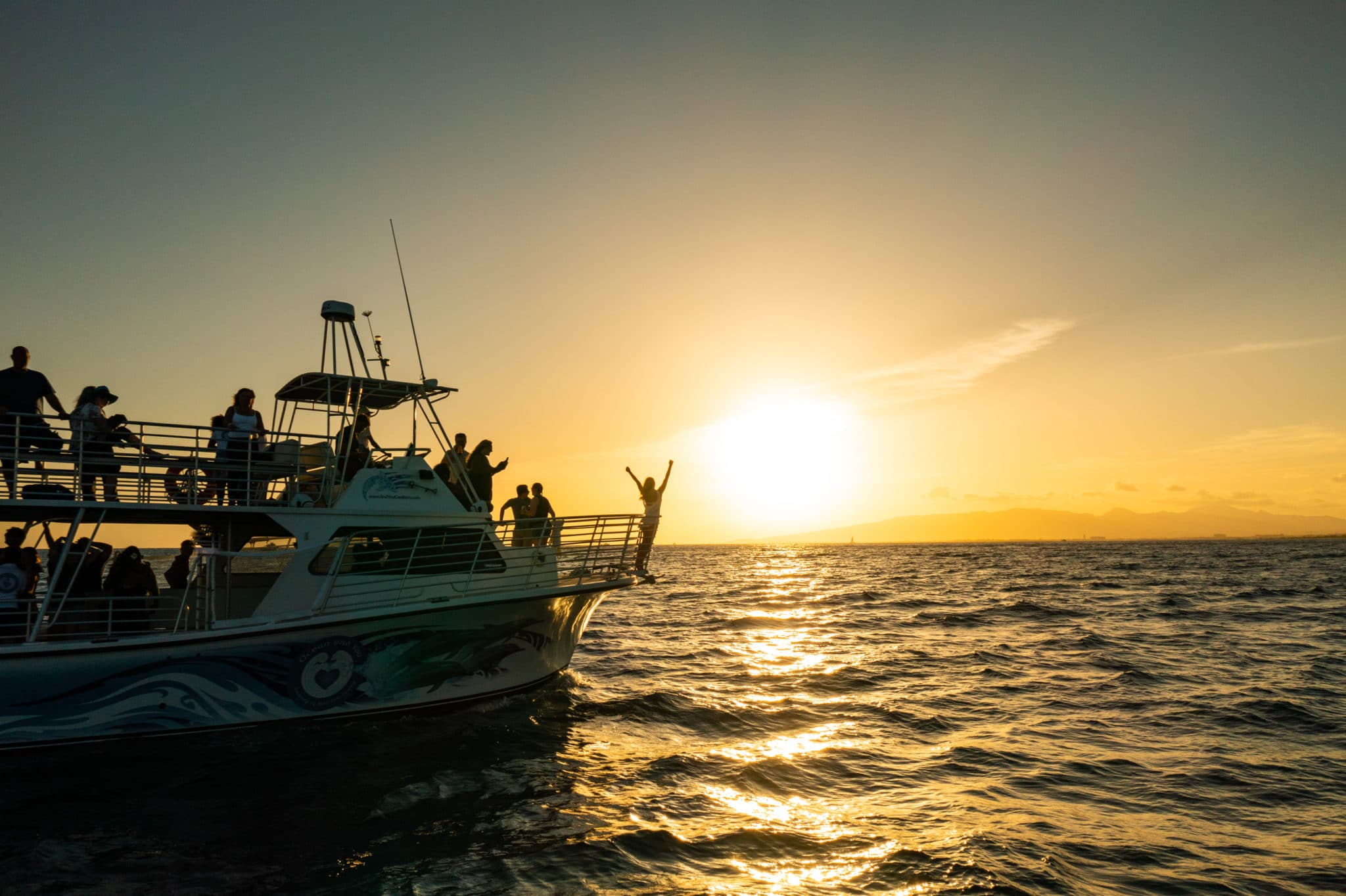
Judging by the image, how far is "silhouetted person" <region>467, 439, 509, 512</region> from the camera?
1248cm

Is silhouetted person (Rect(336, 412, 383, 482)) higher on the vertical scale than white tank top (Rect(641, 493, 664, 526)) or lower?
higher

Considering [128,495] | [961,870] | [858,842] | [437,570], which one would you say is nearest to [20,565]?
[128,495]

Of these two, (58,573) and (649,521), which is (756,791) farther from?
(58,573)

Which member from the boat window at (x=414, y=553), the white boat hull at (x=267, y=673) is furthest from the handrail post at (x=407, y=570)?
the white boat hull at (x=267, y=673)

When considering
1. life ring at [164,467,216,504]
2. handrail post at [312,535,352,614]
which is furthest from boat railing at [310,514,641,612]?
life ring at [164,467,216,504]

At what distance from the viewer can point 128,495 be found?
10.1 m

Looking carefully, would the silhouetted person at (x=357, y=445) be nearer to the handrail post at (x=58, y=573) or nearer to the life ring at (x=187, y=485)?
the life ring at (x=187, y=485)

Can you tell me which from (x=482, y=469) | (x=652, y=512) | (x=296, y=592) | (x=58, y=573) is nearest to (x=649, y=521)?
(x=652, y=512)

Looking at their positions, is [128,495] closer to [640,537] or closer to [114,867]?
[114,867]

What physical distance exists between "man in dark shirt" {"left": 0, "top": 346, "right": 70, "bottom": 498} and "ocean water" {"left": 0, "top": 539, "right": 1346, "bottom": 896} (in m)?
3.73

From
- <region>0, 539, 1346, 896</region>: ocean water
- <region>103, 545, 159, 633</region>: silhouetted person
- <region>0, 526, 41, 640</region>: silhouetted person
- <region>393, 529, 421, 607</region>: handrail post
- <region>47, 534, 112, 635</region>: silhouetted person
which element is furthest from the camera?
<region>393, 529, 421, 607</region>: handrail post

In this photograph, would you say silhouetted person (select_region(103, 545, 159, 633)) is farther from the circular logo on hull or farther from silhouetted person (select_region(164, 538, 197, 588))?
the circular logo on hull

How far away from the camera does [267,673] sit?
980 cm

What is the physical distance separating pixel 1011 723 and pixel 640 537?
21.0ft
